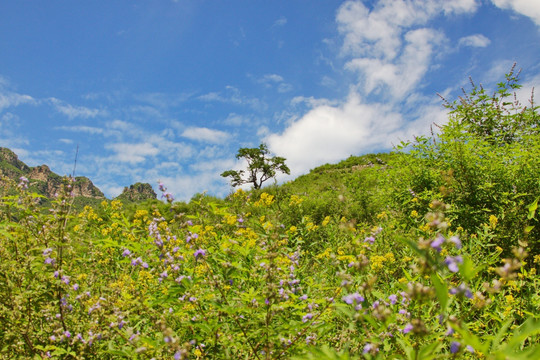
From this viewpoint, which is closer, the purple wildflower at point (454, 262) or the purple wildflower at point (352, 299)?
the purple wildflower at point (454, 262)

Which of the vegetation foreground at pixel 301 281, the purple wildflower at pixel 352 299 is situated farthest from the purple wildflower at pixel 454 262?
the purple wildflower at pixel 352 299

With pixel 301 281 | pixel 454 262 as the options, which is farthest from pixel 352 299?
pixel 301 281

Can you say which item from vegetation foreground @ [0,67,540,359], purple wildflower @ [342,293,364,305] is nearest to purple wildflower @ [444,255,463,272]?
vegetation foreground @ [0,67,540,359]

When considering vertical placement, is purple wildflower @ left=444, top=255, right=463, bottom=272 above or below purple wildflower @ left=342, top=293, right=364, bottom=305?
above

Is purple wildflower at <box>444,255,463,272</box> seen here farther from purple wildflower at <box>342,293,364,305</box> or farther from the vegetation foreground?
purple wildflower at <box>342,293,364,305</box>

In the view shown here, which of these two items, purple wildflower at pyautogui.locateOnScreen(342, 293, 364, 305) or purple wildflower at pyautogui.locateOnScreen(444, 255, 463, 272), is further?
purple wildflower at pyautogui.locateOnScreen(342, 293, 364, 305)

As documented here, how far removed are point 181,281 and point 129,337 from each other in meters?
0.46

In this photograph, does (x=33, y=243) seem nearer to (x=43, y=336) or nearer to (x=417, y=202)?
(x=43, y=336)

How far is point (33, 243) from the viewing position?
2842 mm

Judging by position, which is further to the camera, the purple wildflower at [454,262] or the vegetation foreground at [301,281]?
the vegetation foreground at [301,281]

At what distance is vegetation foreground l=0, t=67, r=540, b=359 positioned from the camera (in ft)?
5.09

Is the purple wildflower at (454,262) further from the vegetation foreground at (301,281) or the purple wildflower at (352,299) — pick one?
the purple wildflower at (352,299)

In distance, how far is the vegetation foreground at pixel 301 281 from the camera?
155 centimetres

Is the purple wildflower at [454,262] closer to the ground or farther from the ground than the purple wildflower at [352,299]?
farther from the ground
